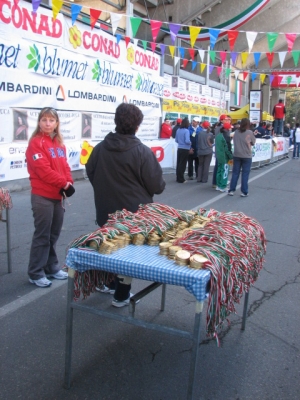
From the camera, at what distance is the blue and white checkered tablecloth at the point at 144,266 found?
2291 mm

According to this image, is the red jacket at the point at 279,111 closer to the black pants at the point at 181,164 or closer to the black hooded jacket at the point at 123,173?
the black pants at the point at 181,164

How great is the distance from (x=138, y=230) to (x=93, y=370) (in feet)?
3.46

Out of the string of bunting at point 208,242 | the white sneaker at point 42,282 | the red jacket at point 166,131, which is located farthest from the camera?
the red jacket at point 166,131

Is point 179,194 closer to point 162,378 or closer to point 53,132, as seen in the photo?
point 53,132

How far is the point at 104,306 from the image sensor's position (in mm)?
3971

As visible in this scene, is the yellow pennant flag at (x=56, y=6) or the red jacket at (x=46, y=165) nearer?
the red jacket at (x=46, y=165)

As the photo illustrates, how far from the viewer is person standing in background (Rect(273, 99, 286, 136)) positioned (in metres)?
25.5

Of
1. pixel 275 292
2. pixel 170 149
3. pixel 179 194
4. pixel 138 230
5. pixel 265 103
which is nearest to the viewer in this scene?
pixel 138 230

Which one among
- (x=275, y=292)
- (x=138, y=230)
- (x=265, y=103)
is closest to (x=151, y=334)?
(x=138, y=230)

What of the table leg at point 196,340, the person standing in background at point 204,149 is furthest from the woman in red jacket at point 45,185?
the person standing in background at point 204,149

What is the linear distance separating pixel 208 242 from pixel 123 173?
1209 mm

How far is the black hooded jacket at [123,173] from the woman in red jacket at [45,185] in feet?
1.80

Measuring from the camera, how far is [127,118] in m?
3.50

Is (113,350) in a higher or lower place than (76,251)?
lower
